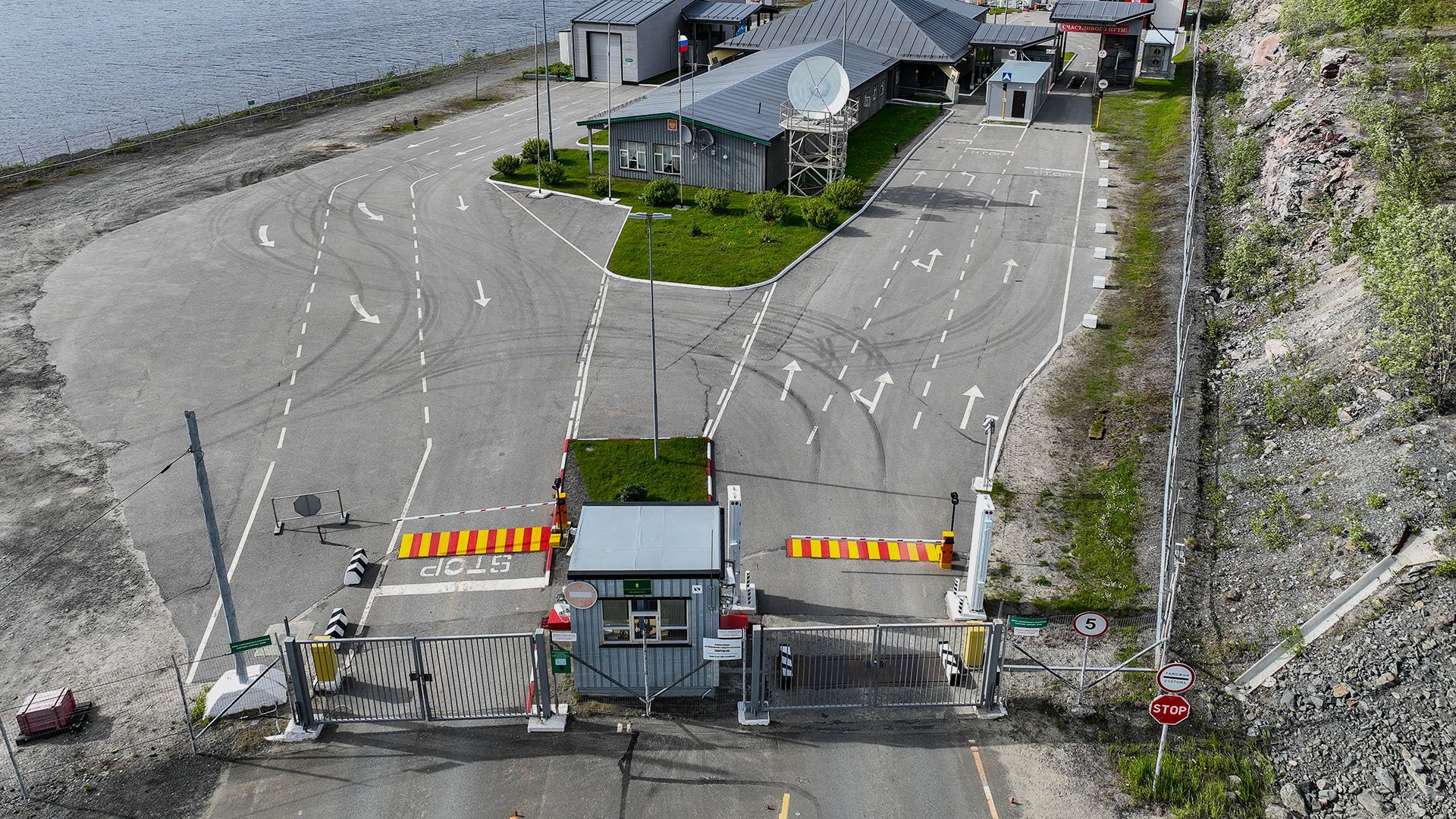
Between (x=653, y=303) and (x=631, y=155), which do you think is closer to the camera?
(x=653, y=303)

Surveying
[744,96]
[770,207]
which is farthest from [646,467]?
[744,96]

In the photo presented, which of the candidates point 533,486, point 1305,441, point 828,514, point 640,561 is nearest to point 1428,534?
point 1305,441

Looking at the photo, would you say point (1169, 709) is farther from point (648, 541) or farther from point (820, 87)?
point (820, 87)

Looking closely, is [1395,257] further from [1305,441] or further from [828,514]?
[828,514]

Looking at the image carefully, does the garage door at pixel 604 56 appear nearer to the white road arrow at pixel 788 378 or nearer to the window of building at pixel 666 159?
the window of building at pixel 666 159

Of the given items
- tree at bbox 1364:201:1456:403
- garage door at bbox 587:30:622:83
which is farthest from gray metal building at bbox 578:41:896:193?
→ tree at bbox 1364:201:1456:403

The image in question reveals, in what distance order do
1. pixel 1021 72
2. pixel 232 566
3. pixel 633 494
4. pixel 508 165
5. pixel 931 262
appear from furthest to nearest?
1. pixel 1021 72
2. pixel 508 165
3. pixel 931 262
4. pixel 633 494
5. pixel 232 566

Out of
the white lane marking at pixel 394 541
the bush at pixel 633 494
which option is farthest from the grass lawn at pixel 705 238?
the bush at pixel 633 494

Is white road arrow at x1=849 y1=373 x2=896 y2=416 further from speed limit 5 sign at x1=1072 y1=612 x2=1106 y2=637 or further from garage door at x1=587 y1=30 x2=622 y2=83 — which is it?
garage door at x1=587 y1=30 x2=622 y2=83
